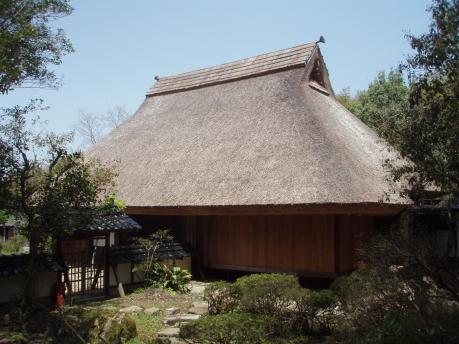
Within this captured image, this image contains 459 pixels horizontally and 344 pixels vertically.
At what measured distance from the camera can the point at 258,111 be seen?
46.7ft

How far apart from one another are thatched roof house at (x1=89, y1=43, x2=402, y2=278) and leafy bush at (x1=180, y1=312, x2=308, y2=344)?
4.02 meters

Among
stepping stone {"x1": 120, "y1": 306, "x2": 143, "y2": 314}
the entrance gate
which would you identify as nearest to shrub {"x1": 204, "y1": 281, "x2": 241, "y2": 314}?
stepping stone {"x1": 120, "y1": 306, "x2": 143, "y2": 314}

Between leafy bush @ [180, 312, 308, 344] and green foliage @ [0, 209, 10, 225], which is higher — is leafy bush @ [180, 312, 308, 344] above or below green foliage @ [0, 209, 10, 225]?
below

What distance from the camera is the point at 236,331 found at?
554 centimetres

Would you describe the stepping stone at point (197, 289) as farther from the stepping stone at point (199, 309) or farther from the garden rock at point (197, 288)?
the stepping stone at point (199, 309)

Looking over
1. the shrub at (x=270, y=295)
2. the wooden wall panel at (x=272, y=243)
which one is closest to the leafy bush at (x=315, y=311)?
the shrub at (x=270, y=295)

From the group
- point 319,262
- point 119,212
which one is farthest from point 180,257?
point 319,262

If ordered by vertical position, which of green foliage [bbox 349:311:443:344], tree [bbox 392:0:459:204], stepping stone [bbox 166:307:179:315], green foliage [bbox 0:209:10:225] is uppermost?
tree [bbox 392:0:459:204]

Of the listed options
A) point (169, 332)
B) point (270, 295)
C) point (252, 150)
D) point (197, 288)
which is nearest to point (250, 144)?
point (252, 150)

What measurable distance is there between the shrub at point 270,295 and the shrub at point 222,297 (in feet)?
2.00

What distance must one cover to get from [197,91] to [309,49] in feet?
15.9

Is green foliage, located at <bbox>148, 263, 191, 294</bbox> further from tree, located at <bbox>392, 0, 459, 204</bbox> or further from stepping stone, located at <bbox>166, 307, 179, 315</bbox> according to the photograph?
tree, located at <bbox>392, 0, 459, 204</bbox>

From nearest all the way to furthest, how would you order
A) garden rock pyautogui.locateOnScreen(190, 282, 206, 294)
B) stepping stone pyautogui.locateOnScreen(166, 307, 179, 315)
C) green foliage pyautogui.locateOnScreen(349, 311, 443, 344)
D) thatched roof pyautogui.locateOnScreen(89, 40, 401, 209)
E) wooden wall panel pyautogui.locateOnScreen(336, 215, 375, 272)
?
green foliage pyautogui.locateOnScreen(349, 311, 443, 344) < stepping stone pyautogui.locateOnScreen(166, 307, 179, 315) < thatched roof pyautogui.locateOnScreen(89, 40, 401, 209) < garden rock pyautogui.locateOnScreen(190, 282, 206, 294) < wooden wall panel pyautogui.locateOnScreen(336, 215, 375, 272)

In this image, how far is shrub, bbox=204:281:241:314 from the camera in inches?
300
